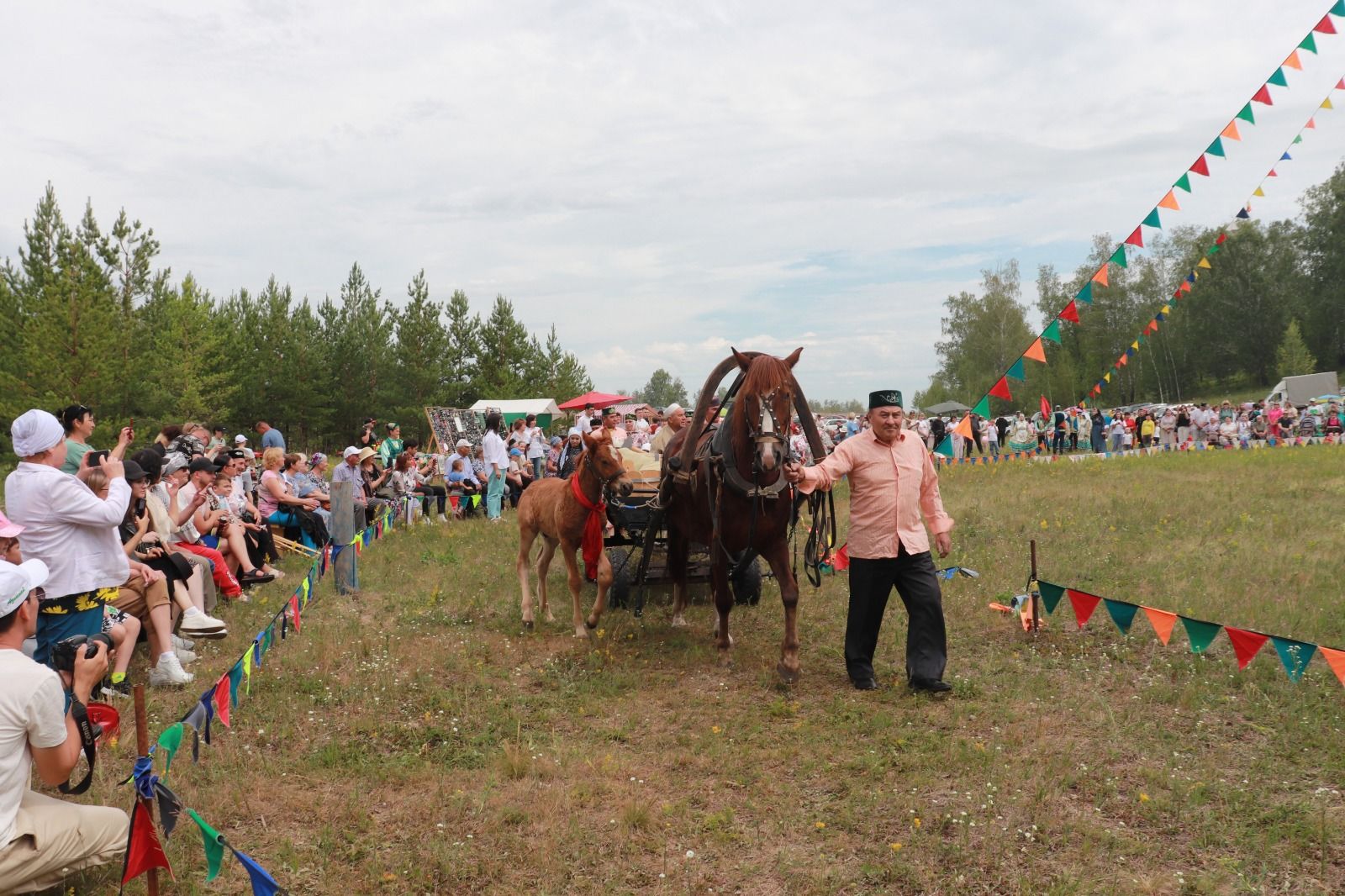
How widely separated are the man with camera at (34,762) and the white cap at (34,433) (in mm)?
1661

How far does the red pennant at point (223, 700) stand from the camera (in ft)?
16.9

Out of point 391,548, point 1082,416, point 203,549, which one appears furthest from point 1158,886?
point 1082,416

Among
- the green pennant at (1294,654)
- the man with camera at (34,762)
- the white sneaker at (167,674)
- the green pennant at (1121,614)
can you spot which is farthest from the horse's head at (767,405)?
the white sneaker at (167,674)

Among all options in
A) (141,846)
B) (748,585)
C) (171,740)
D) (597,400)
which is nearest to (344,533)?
(748,585)

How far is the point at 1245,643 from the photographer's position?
6.05 meters

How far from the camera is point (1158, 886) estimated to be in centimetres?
403

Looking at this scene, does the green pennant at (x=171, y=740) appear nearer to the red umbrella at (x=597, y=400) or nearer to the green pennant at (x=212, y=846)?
the green pennant at (x=212, y=846)

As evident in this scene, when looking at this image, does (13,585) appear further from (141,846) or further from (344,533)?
(344,533)

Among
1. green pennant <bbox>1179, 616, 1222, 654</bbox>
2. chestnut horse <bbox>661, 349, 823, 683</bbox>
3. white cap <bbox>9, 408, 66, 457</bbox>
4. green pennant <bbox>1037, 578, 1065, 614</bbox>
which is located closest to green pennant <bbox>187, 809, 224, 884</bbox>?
white cap <bbox>9, 408, 66, 457</bbox>

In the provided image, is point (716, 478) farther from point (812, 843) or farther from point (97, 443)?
point (97, 443)

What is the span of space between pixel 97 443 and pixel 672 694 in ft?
108

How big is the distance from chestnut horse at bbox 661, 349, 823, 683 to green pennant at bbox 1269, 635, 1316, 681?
10.5 feet

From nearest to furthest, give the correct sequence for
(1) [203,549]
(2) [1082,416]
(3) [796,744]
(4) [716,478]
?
(3) [796,744]
(4) [716,478]
(1) [203,549]
(2) [1082,416]

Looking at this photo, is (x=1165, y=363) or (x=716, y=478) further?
(x=1165, y=363)
